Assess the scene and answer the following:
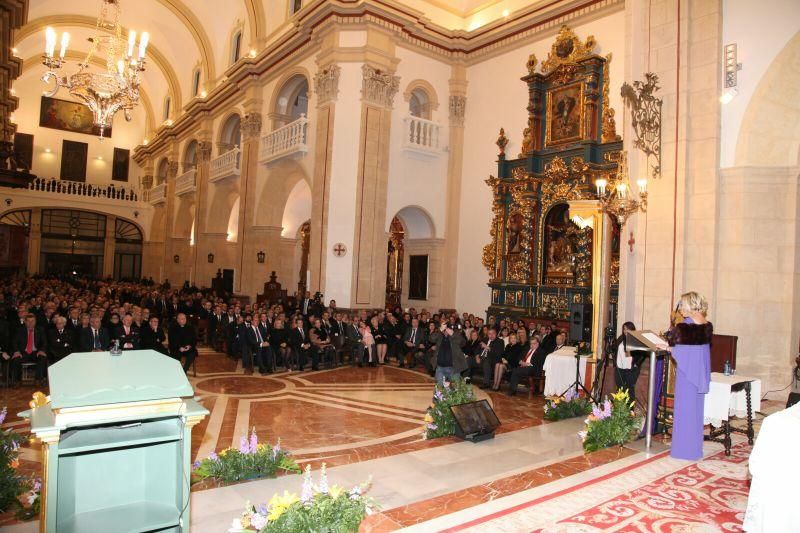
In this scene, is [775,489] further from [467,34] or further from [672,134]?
[467,34]

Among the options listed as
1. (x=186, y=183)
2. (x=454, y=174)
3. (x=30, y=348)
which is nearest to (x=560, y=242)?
(x=454, y=174)

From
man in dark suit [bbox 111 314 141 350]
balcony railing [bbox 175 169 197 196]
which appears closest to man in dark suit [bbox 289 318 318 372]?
man in dark suit [bbox 111 314 141 350]

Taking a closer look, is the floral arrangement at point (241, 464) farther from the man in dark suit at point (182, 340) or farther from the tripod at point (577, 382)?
the man in dark suit at point (182, 340)

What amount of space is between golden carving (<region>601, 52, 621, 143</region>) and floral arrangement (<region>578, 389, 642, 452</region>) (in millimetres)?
9446

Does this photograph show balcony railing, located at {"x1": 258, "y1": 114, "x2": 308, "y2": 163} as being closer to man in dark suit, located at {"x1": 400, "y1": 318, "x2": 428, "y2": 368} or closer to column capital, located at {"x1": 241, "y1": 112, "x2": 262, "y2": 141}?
column capital, located at {"x1": 241, "y1": 112, "x2": 262, "y2": 141}

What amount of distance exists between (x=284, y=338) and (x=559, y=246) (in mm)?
7924

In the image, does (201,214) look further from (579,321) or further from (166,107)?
(579,321)

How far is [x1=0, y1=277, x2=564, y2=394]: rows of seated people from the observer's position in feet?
30.5

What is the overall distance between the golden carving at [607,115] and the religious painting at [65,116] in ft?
104

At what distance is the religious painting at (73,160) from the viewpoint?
35.3 m

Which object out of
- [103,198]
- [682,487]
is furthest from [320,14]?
[103,198]

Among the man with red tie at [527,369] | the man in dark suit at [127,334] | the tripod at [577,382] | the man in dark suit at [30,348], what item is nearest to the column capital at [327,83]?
the man in dark suit at [127,334]

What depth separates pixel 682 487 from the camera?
4785mm

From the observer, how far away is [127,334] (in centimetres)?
973
